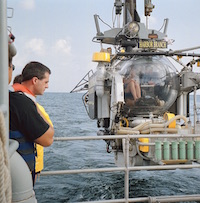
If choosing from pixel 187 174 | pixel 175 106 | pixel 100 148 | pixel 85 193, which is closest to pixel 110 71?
pixel 175 106

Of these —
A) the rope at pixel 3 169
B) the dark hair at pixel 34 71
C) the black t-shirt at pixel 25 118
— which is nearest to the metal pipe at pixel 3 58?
the rope at pixel 3 169

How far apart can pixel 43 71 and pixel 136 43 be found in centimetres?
711

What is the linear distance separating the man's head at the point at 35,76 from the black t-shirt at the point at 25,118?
1.32ft

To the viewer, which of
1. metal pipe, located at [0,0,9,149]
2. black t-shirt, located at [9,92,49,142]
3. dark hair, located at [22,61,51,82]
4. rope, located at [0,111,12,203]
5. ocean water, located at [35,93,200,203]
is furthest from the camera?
ocean water, located at [35,93,200,203]

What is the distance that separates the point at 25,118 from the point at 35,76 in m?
0.51

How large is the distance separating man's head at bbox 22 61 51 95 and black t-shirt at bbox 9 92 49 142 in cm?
40

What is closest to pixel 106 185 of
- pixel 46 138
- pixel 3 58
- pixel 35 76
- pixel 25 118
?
pixel 35 76

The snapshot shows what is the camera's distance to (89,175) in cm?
1070

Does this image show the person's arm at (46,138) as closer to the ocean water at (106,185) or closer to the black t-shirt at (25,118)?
the black t-shirt at (25,118)

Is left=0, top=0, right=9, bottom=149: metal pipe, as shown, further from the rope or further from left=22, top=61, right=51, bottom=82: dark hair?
left=22, top=61, right=51, bottom=82: dark hair

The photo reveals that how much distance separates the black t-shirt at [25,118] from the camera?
6.28 ft

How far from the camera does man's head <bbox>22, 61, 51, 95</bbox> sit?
233 centimetres

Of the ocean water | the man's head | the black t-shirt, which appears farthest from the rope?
the ocean water

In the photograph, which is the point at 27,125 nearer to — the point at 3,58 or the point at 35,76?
the point at 35,76
